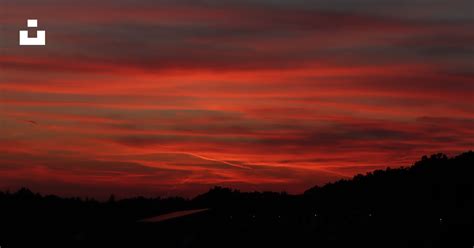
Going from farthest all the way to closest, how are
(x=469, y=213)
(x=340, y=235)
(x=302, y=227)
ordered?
(x=469, y=213) → (x=302, y=227) → (x=340, y=235)

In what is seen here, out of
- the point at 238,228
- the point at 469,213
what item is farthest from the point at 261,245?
the point at 469,213

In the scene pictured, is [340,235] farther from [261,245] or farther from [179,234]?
[179,234]

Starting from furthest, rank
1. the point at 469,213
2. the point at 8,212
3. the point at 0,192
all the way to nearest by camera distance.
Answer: the point at 0,192
the point at 8,212
the point at 469,213

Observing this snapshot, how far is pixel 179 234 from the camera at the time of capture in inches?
3556

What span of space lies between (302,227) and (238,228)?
1670cm

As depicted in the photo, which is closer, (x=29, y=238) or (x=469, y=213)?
(x=29, y=238)

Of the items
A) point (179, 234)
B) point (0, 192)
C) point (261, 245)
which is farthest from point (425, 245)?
point (0, 192)

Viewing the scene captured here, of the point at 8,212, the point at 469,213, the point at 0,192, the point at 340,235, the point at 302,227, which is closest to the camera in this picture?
the point at 340,235

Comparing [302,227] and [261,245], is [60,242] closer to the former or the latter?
[261,245]

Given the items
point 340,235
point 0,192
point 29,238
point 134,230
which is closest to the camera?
point 134,230

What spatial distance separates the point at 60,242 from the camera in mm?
87938

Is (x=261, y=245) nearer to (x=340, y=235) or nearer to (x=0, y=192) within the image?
(x=340, y=235)

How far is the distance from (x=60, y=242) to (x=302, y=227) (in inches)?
1382

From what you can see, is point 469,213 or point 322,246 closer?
point 322,246
